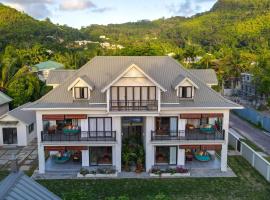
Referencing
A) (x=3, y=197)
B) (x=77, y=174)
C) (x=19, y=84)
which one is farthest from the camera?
(x=19, y=84)

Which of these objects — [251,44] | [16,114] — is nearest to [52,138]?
[16,114]

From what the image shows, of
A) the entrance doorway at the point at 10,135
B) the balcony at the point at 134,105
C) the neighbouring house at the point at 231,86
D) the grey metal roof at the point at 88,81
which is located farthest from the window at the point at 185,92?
the neighbouring house at the point at 231,86

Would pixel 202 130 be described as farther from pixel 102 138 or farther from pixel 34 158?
pixel 34 158

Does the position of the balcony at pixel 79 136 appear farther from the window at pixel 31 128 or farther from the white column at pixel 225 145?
the window at pixel 31 128

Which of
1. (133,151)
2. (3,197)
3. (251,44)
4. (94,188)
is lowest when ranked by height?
(94,188)

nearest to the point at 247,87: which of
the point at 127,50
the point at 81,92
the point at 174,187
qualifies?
the point at 127,50

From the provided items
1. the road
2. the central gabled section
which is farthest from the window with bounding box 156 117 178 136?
the road
